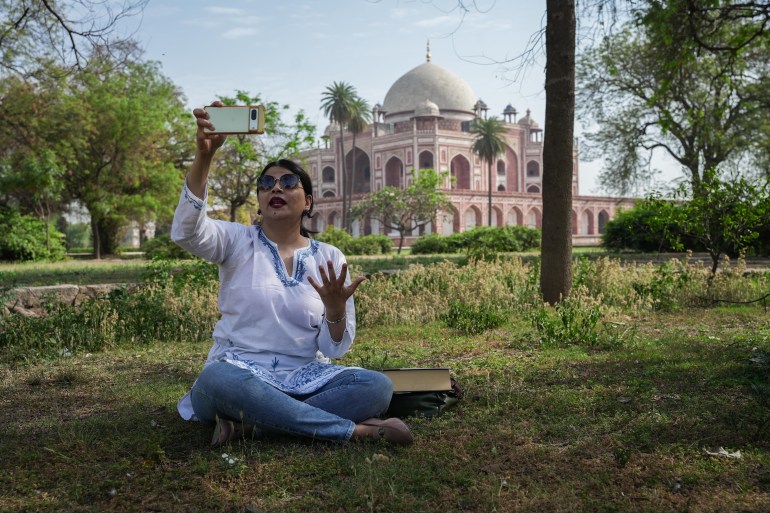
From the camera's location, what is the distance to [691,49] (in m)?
7.14

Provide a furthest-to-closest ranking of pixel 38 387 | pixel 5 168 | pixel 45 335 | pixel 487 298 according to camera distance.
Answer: pixel 5 168 < pixel 487 298 < pixel 45 335 < pixel 38 387

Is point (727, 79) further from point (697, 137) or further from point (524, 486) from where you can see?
point (697, 137)

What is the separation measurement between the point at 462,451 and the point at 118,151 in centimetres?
2161

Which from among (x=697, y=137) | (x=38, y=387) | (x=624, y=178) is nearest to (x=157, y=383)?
(x=38, y=387)

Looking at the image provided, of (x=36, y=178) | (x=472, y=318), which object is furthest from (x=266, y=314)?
(x=36, y=178)

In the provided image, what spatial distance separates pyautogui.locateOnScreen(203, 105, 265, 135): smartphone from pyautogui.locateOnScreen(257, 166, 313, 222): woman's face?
34 cm

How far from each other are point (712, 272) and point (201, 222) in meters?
6.43

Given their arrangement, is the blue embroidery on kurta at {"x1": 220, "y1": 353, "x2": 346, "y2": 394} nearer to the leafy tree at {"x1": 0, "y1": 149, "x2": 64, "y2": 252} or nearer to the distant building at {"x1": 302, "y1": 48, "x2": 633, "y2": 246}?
the leafy tree at {"x1": 0, "y1": 149, "x2": 64, "y2": 252}

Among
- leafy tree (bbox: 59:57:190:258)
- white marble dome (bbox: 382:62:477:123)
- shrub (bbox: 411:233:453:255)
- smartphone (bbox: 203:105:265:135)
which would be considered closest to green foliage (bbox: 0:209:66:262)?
leafy tree (bbox: 59:57:190:258)

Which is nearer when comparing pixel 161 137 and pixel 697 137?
pixel 697 137

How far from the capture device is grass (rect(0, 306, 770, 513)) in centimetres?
215

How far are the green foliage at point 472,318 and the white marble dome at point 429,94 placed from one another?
4771 cm

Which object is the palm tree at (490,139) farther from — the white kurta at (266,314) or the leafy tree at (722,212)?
the white kurta at (266,314)

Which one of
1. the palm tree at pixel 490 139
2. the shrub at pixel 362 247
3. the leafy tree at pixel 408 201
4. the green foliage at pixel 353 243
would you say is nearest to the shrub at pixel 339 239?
the green foliage at pixel 353 243
